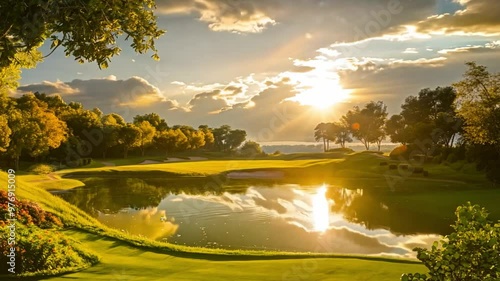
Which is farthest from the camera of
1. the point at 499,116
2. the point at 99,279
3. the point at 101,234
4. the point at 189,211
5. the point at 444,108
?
the point at 444,108

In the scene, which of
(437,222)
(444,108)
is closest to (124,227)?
(437,222)

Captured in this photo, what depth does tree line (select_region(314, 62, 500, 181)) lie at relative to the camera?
142ft

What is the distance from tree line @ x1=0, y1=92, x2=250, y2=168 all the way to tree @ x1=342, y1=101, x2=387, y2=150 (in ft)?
185

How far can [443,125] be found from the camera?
255 feet

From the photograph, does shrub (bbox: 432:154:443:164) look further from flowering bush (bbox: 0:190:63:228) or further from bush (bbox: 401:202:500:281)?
bush (bbox: 401:202:500:281)

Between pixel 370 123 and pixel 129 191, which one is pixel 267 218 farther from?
pixel 370 123

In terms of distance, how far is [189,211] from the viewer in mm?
36312

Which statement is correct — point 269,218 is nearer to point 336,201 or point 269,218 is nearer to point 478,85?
point 336,201

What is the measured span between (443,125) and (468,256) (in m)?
79.5

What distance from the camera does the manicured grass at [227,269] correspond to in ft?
45.0

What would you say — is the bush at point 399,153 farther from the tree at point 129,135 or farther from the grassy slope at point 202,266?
the tree at point 129,135

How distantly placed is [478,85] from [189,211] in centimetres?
3309

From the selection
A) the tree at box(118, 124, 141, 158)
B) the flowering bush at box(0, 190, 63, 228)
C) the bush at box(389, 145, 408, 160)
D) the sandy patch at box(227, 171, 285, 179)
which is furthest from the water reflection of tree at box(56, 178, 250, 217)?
the tree at box(118, 124, 141, 158)

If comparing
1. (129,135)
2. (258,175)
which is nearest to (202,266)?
(258,175)
